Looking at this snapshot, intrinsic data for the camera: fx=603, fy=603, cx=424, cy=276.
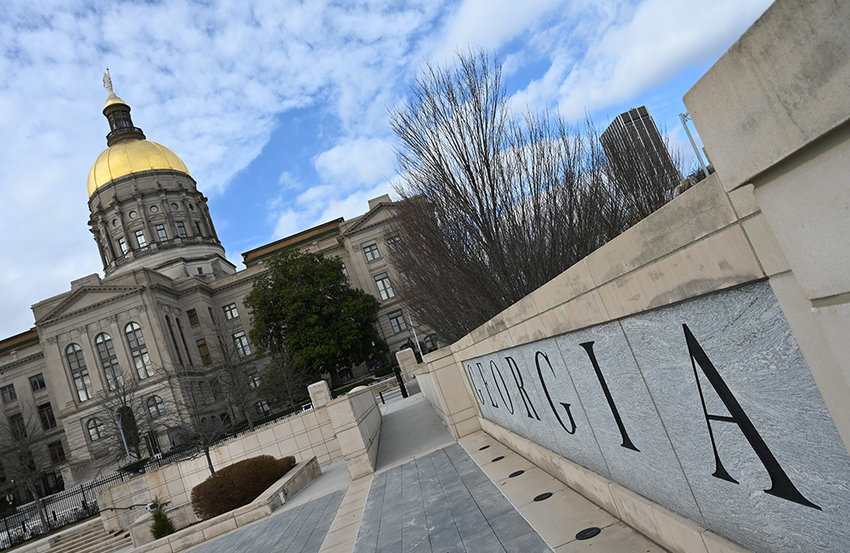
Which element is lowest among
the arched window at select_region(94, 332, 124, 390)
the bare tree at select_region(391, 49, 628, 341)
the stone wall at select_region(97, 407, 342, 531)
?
the stone wall at select_region(97, 407, 342, 531)

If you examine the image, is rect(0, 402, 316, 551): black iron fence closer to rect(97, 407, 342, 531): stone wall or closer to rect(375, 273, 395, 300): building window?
rect(97, 407, 342, 531): stone wall

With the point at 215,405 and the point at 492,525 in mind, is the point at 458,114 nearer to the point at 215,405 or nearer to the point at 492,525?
the point at 492,525

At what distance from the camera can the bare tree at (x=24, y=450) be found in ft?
144

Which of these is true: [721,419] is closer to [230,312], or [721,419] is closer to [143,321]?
[143,321]

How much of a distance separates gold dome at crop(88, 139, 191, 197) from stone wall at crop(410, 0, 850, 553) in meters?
78.8

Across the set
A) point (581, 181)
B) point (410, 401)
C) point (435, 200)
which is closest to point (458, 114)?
point (435, 200)

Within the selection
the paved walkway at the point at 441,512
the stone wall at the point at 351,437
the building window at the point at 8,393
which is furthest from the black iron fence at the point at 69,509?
the building window at the point at 8,393

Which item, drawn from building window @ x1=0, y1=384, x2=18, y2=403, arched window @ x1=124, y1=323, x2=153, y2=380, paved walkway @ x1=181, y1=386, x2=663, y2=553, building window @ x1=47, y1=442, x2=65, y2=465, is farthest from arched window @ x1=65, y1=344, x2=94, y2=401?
paved walkway @ x1=181, y1=386, x2=663, y2=553

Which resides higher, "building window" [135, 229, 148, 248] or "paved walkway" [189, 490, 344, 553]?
"building window" [135, 229, 148, 248]

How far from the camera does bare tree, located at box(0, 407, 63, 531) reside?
144 ft

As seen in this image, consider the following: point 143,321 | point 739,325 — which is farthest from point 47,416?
point 739,325

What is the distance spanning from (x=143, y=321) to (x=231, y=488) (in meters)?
44.5

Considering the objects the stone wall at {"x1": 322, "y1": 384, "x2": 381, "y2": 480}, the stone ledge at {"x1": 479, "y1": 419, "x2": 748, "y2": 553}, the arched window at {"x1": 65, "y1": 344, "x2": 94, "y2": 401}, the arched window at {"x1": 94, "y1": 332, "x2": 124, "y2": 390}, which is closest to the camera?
the stone ledge at {"x1": 479, "y1": 419, "x2": 748, "y2": 553}

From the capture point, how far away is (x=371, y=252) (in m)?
62.6
